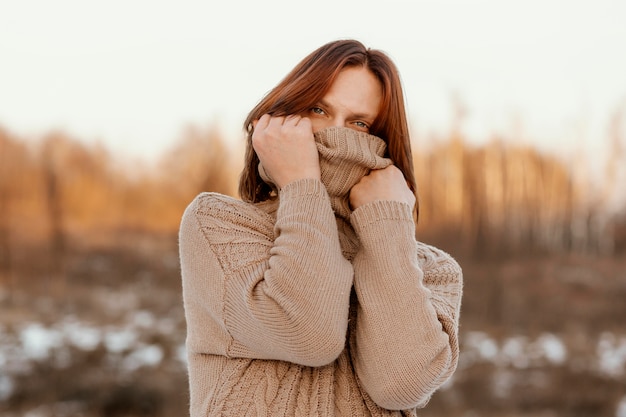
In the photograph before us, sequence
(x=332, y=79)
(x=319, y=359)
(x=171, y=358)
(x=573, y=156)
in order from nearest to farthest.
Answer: (x=319, y=359) → (x=332, y=79) → (x=171, y=358) → (x=573, y=156)

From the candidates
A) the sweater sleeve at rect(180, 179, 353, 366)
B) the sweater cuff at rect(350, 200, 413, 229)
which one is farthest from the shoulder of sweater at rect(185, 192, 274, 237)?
the sweater cuff at rect(350, 200, 413, 229)

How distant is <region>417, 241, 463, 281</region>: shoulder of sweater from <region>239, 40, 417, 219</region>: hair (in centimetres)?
16

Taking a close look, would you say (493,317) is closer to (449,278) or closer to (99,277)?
(99,277)

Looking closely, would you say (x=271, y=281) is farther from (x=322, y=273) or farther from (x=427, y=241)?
(x=427, y=241)

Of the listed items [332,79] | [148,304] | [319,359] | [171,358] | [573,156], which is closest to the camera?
[319,359]

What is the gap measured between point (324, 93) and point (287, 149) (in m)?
0.15

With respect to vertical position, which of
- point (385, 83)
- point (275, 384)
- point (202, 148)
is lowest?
point (202, 148)

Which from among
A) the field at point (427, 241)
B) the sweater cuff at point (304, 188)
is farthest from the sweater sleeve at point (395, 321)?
the field at point (427, 241)

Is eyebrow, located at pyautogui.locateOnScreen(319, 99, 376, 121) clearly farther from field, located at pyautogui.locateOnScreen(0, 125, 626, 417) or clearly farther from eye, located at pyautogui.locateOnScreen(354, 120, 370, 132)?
field, located at pyautogui.locateOnScreen(0, 125, 626, 417)

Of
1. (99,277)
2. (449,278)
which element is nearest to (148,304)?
(99,277)

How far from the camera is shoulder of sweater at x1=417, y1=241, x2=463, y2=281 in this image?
5.00 feet

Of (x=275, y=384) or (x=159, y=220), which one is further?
(x=159, y=220)

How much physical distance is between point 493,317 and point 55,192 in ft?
18.6

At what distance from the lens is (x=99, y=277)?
959 cm
